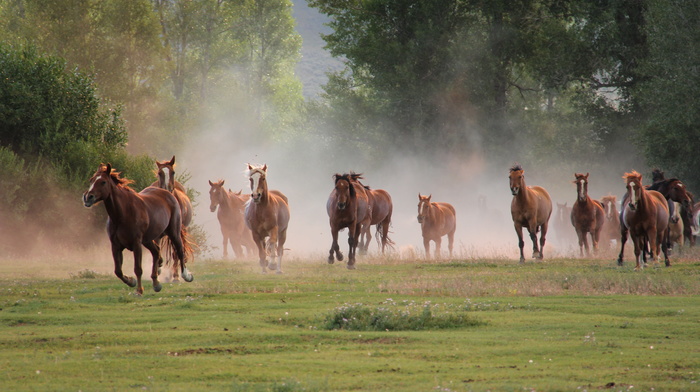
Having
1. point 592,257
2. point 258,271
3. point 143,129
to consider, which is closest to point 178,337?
point 258,271

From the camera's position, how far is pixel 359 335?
11523mm

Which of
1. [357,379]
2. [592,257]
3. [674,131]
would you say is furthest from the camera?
[674,131]

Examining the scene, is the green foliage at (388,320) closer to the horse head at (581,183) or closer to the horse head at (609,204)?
the horse head at (581,183)

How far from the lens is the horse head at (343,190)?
24844 millimetres

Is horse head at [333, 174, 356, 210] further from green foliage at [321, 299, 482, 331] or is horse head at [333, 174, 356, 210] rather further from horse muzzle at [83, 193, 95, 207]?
green foliage at [321, 299, 482, 331]

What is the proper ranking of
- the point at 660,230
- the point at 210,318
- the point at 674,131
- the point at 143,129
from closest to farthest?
the point at 210,318, the point at 660,230, the point at 674,131, the point at 143,129

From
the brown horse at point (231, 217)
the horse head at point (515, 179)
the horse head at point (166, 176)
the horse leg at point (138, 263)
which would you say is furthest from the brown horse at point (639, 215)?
the brown horse at point (231, 217)

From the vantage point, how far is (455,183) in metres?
59.8

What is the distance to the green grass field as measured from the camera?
28.7 feet

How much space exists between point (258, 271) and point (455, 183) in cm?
3711

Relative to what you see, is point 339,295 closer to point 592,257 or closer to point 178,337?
point 178,337

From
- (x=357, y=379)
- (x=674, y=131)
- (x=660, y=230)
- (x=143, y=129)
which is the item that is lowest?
(x=357, y=379)

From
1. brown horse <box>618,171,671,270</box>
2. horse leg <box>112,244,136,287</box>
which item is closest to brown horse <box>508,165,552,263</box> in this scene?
brown horse <box>618,171,671,270</box>

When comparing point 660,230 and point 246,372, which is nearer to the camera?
point 246,372
